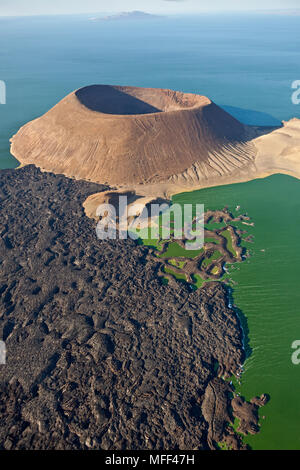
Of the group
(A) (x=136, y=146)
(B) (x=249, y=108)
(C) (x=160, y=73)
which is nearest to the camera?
(A) (x=136, y=146)

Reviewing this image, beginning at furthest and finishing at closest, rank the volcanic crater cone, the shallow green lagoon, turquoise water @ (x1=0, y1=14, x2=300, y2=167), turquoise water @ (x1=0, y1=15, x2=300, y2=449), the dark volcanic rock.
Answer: turquoise water @ (x1=0, y1=14, x2=300, y2=167) → the volcanic crater cone → turquoise water @ (x1=0, y1=15, x2=300, y2=449) → the shallow green lagoon → the dark volcanic rock

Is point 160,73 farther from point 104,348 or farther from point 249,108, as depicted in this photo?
point 104,348

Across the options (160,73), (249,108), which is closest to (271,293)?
(249,108)

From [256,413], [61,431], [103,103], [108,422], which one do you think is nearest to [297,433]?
[256,413]

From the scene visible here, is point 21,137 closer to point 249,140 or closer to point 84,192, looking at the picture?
point 84,192

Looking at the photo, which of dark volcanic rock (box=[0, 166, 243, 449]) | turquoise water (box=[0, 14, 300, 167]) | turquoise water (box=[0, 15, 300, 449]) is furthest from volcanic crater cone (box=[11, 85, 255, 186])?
dark volcanic rock (box=[0, 166, 243, 449])

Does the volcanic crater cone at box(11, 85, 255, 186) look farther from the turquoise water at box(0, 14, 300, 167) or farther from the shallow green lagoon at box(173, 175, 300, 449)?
the turquoise water at box(0, 14, 300, 167)
